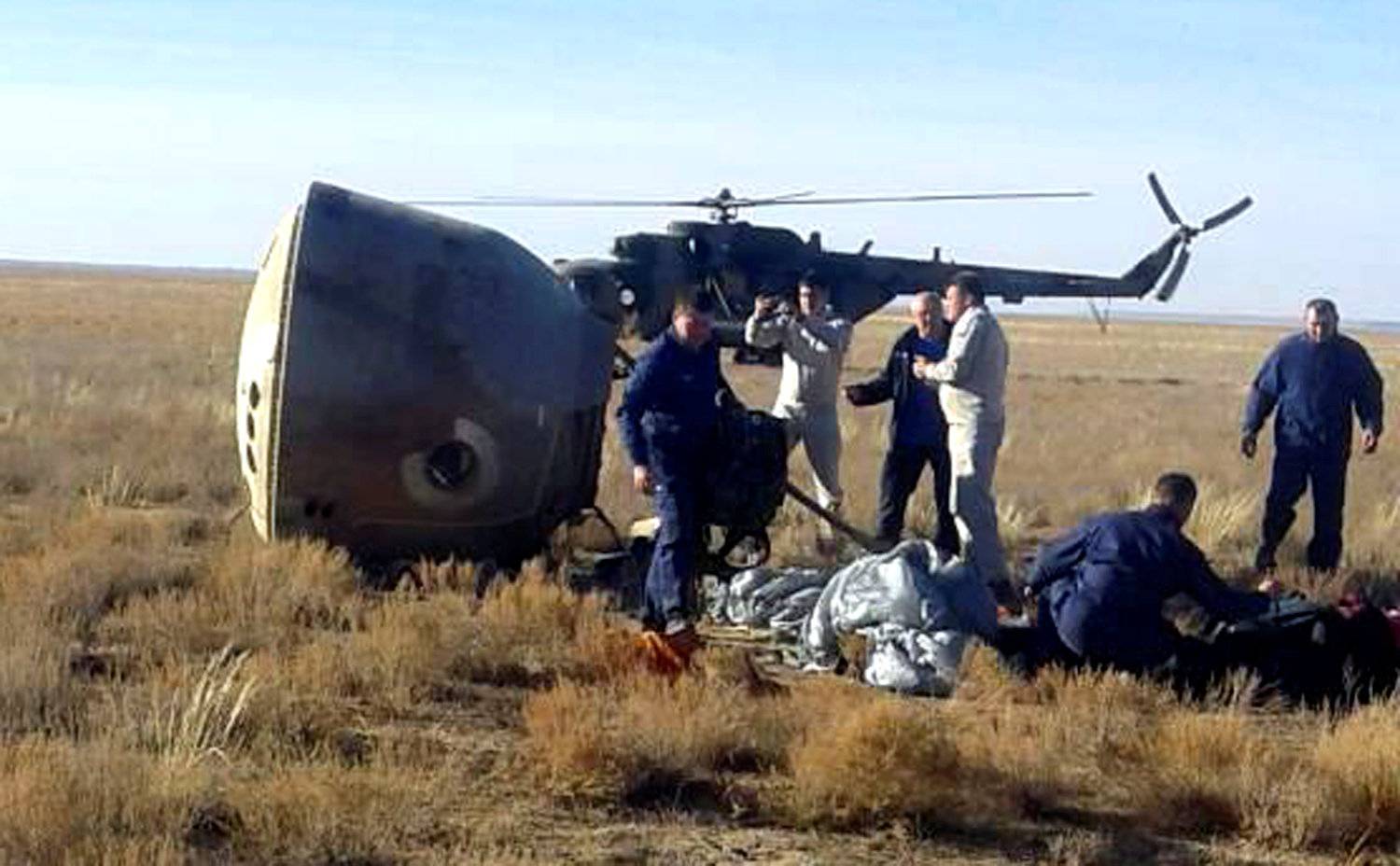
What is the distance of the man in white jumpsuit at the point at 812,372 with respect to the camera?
14008 millimetres

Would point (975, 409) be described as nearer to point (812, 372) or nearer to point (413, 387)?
point (812, 372)

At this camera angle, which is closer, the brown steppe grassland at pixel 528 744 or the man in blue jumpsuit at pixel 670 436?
the brown steppe grassland at pixel 528 744

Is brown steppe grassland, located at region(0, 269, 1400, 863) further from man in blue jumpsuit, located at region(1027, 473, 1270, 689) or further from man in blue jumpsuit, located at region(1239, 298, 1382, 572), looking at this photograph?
man in blue jumpsuit, located at region(1239, 298, 1382, 572)

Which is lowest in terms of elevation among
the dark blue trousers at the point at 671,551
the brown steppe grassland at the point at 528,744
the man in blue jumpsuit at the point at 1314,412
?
the brown steppe grassland at the point at 528,744

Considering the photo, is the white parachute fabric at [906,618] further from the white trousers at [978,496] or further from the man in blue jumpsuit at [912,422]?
the man in blue jumpsuit at [912,422]

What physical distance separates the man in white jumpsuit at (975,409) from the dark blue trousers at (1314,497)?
7.54 feet

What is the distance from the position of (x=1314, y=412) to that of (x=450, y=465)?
17.1 feet

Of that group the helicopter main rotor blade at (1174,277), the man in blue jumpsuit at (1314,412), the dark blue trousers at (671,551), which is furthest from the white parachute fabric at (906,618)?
the helicopter main rotor blade at (1174,277)

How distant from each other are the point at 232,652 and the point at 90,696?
3.87 feet

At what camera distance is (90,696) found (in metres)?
8.88

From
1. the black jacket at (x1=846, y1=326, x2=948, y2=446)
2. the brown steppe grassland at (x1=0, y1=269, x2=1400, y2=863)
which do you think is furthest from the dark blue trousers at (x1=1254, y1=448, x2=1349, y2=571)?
the black jacket at (x1=846, y1=326, x2=948, y2=446)

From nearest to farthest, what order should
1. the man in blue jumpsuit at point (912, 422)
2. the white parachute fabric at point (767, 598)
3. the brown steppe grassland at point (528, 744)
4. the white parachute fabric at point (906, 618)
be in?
1. the brown steppe grassland at point (528, 744)
2. the white parachute fabric at point (906, 618)
3. the white parachute fabric at point (767, 598)
4. the man in blue jumpsuit at point (912, 422)

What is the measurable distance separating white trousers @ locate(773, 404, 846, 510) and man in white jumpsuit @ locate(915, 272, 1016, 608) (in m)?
1.77

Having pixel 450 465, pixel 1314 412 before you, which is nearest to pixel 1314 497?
pixel 1314 412
